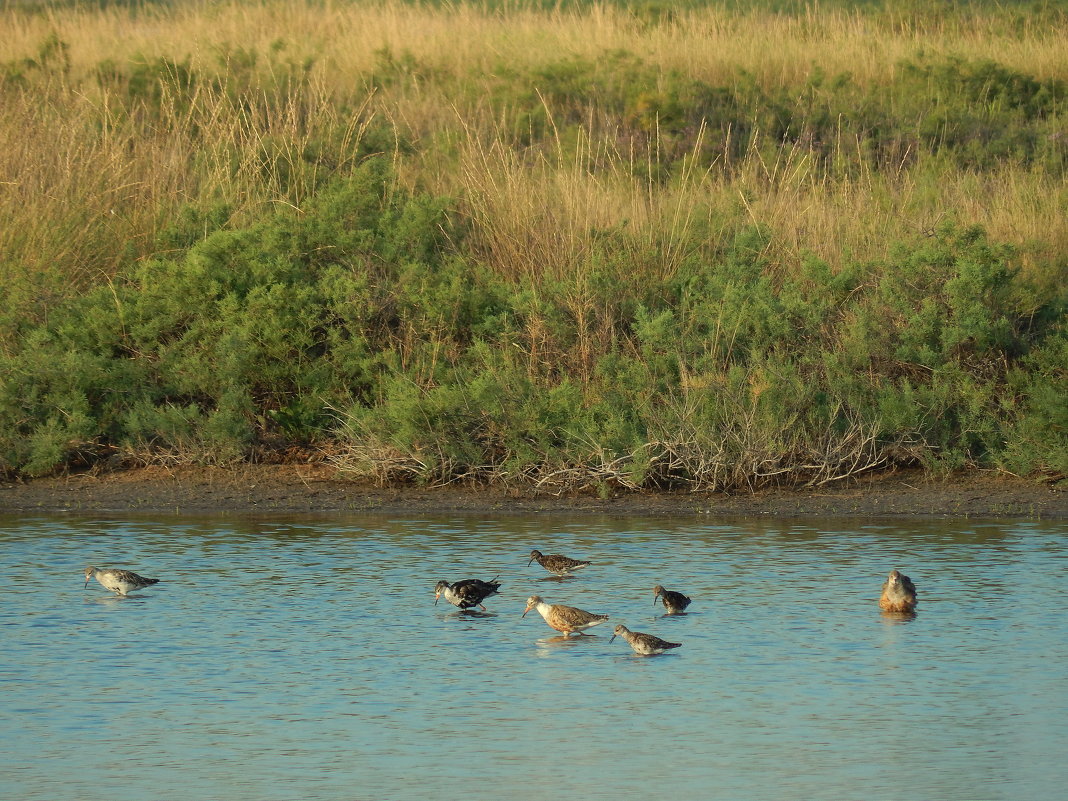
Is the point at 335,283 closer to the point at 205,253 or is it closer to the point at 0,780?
the point at 205,253

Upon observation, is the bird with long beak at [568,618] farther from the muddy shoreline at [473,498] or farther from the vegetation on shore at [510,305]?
the vegetation on shore at [510,305]

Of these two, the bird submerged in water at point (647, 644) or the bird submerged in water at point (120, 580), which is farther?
the bird submerged in water at point (120, 580)

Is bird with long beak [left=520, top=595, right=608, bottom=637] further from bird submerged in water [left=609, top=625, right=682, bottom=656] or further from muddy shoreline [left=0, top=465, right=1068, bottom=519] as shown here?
muddy shoreline [left=0, top=465, right=1068, bottom=519]

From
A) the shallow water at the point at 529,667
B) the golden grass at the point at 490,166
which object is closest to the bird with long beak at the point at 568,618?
the shallow water at the point at 529,667

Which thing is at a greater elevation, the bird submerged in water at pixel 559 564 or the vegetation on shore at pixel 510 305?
the vegetation on shore at pixel 510 305

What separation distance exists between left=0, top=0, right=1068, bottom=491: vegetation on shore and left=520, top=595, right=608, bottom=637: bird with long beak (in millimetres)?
3404

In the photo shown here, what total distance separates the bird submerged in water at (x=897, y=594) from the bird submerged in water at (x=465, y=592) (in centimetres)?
210

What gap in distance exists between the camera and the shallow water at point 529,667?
5.76 meters

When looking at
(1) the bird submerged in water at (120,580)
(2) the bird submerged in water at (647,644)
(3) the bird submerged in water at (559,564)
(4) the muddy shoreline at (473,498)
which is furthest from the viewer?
(4) the muddy shoreline at (473,498)

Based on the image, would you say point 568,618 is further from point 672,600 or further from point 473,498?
point 473,498

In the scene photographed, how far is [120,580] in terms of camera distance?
8523 millimetres

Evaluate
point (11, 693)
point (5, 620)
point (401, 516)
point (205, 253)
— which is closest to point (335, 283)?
point (205, 253)

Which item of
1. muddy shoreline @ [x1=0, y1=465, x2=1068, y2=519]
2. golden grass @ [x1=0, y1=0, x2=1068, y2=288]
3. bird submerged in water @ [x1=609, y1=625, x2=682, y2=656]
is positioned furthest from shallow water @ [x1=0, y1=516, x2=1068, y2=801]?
golden grass @ [x1=0, y1=0, x2=1068, y2=288]

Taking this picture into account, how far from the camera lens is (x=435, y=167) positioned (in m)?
16.1
